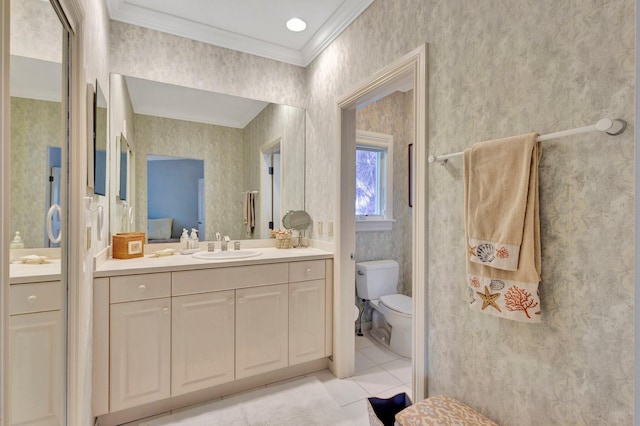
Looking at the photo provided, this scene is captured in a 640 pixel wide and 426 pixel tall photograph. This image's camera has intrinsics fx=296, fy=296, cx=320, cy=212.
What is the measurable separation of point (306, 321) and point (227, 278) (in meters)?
0.69

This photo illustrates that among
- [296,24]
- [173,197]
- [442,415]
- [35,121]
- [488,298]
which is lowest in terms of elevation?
[442,415]

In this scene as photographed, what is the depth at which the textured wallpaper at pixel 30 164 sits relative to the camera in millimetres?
708

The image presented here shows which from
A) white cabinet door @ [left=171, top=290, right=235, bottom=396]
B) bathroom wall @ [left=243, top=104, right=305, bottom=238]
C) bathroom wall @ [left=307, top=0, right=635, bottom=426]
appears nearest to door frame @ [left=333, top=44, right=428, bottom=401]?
bathroom wall @ [left=307, top=0, right=635, bottom=426]

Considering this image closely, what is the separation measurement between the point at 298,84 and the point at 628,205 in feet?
8.10

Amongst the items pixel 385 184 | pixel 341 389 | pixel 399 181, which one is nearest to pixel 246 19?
pixel 385 184

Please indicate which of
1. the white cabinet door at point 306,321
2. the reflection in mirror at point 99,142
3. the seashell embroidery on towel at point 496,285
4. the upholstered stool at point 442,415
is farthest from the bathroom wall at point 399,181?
the reflection in mirror at point 99,142

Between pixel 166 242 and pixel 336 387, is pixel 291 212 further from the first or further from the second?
pixel 336 387

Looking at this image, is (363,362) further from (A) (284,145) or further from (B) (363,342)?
(A) (284,145)

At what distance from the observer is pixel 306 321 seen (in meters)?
2.19

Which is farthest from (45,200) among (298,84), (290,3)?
(298,84)

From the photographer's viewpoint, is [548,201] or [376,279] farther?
[376,279]

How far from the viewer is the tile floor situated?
1.88m

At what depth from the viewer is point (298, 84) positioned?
273cm

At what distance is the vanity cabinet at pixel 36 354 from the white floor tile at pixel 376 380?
169 cm
